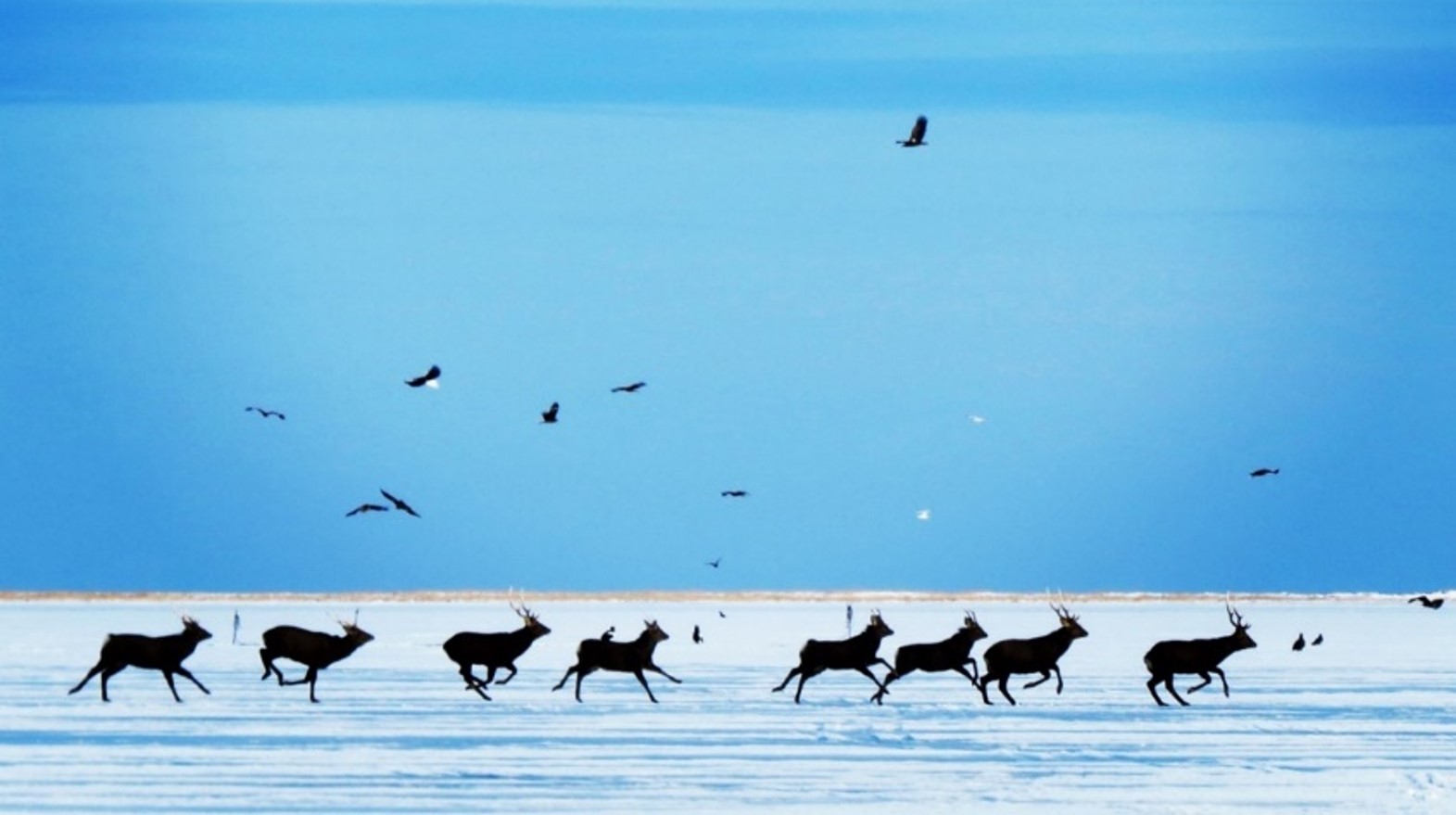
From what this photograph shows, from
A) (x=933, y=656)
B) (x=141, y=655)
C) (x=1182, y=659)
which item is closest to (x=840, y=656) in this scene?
(x=933, y=656)

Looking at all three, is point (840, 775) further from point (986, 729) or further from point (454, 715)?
point (454, 715)

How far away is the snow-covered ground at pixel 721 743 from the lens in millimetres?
16359

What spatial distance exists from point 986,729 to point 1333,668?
1371 cm

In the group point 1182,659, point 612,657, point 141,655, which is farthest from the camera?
point 612,657

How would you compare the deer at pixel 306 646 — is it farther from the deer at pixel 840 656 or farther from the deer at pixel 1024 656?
the deer at pixel 1024 656

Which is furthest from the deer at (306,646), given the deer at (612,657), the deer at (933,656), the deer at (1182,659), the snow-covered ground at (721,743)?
the deer at (1182,659)

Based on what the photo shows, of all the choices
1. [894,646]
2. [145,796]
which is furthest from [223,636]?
[145,796]

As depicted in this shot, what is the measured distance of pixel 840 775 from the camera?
17.7 m

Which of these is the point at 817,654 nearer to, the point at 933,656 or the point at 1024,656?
the point at 933,656

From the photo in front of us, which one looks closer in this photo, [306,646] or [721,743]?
[721,743]

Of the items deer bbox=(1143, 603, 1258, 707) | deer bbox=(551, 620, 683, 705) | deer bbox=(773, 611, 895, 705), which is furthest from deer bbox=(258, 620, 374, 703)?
deer bbox=(1143, 603, 1258, 707)

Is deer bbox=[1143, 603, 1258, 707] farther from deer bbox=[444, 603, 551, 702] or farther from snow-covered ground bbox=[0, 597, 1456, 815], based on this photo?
deer bbox=[444, 603, 551, 702]

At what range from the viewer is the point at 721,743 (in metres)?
20.4

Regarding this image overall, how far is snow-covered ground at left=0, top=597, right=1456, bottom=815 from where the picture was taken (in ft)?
53.7
